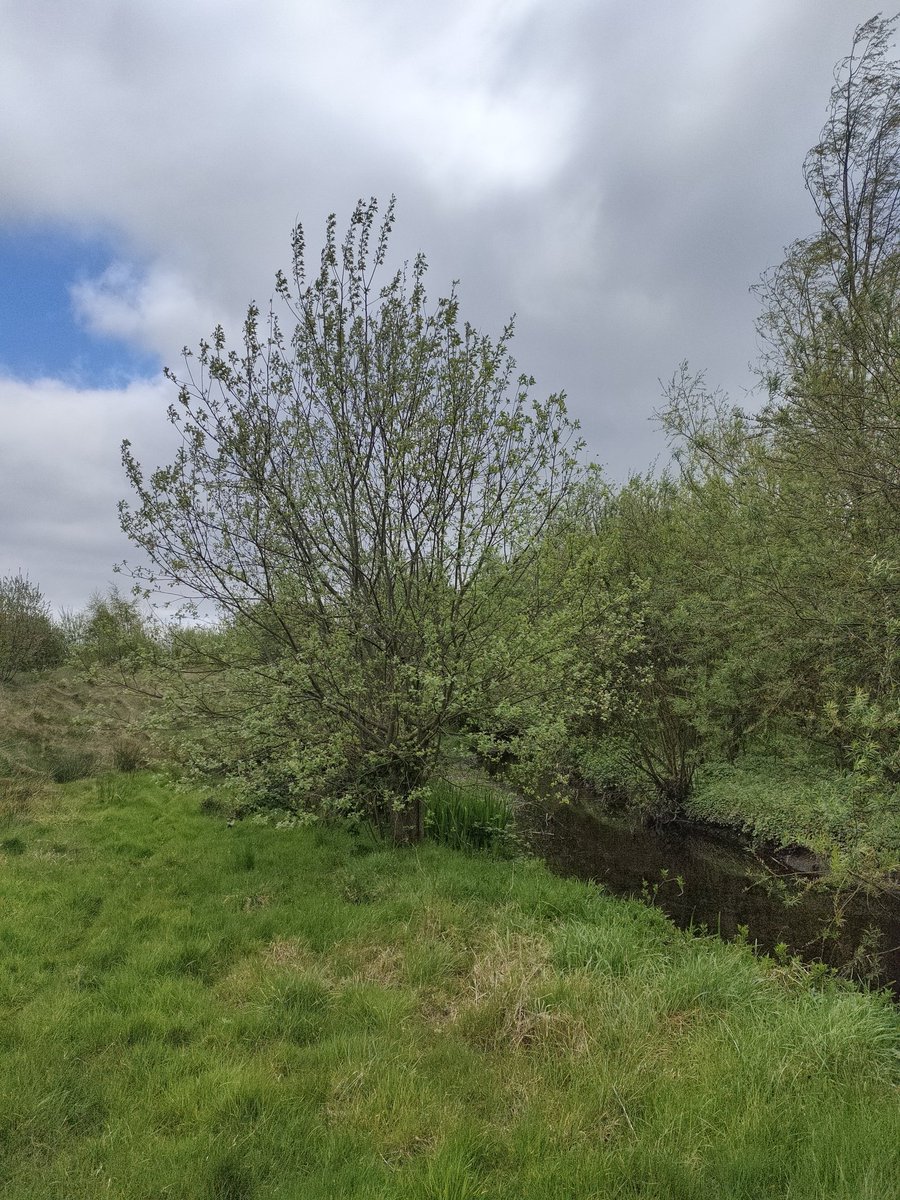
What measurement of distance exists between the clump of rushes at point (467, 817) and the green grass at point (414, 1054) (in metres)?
2.39

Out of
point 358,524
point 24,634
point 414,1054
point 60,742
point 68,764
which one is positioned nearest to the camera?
point 414,1054

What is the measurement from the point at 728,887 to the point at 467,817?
13.8 feet

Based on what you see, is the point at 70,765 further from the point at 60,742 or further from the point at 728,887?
the point at 728,887

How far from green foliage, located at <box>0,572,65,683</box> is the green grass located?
17.9 metres

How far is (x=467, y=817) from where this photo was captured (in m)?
9.90

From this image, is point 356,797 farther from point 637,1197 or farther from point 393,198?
point 393,198

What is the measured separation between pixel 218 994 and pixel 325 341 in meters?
6.90

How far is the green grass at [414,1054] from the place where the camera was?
3047 mm

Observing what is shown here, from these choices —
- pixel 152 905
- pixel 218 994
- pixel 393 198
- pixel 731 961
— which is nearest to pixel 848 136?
pixel 393 198

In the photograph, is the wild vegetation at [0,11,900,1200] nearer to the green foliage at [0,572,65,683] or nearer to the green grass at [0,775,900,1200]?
the green grass at [0,775,900,1200]

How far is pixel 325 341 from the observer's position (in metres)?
7.61

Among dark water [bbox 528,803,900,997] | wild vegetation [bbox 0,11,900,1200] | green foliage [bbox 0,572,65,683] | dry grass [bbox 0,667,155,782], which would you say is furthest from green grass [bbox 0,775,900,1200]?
green foliage [bbox 0,572,65,683]

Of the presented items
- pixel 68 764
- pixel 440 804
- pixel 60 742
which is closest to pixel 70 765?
pixel 68 764

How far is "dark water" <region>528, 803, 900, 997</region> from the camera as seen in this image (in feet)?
23.0
